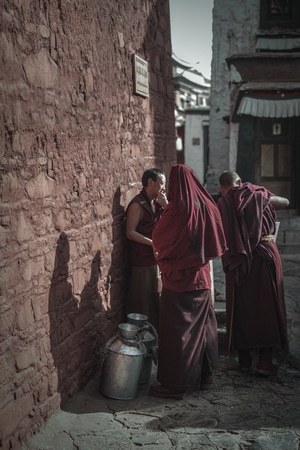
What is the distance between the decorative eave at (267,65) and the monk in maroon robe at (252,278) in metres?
7.58

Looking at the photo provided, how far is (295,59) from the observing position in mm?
12031

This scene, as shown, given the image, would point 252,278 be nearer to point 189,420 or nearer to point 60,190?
point 189,420

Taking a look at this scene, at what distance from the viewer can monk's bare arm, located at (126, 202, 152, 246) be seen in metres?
5.22

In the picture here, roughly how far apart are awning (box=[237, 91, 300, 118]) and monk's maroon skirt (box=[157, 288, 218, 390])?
782 centimetres

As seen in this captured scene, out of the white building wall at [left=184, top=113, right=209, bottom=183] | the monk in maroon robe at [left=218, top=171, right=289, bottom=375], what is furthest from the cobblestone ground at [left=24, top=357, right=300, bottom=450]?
the white building wall at [left=184, top=113, right=209, bottom=183]

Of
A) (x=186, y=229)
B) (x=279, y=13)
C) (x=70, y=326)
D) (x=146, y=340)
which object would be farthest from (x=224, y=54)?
(x=70, y=326)

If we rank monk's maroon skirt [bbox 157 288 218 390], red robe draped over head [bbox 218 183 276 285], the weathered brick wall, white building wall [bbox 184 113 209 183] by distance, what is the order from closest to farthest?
the weathered brick wall < monk's maroon skirt [bbox 157 288 218 390] < red robe draped over head [bbox 218 183 276 285] < white building wall [bbox 184 113 209 183]

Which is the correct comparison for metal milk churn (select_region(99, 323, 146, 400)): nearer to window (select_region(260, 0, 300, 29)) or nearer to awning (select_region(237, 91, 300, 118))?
awning (select_region(237, 91, 300, 118))

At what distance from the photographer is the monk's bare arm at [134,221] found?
5223 millimetres

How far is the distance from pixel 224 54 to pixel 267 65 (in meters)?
4.52

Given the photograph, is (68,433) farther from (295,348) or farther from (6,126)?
(295,348)

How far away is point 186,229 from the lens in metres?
4.22

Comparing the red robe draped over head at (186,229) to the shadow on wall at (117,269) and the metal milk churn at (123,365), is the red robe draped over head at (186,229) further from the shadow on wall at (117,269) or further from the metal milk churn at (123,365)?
the shadow on wall at (117,269)

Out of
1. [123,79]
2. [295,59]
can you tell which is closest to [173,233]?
[123,79]
